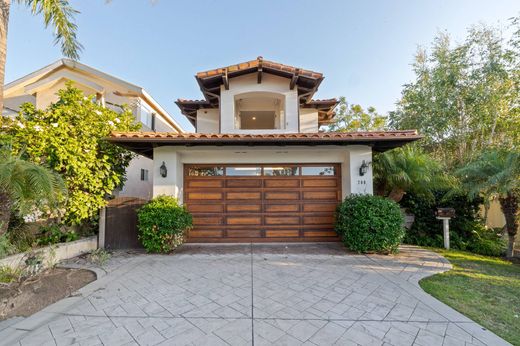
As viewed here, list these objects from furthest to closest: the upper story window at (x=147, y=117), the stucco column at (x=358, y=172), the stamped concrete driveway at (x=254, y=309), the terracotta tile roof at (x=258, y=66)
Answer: the upper story window at (x=147, y=117) → the terracotta tile roof at (x=258, y=66) → the stucco column at (x=358, y=172) → the stamped concrete driveway at (x=254, y=309)

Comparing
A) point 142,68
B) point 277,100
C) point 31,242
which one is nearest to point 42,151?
point 31,242

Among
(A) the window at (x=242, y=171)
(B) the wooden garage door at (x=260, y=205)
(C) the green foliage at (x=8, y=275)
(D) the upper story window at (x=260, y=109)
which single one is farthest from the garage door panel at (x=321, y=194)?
(C) the green foliage at (x=8, y=275)

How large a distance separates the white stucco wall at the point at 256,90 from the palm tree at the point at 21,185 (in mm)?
6462

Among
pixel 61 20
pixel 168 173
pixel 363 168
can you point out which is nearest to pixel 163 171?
pixel 168 173

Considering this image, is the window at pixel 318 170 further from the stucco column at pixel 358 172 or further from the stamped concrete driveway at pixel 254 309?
the stamped concrete driveway at pixel 254 309

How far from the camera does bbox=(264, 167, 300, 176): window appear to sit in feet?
27.2

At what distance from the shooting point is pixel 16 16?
22.5ft

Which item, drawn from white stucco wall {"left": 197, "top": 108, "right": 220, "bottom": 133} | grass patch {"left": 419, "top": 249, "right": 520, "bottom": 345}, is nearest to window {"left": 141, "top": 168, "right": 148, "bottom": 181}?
white stucco wall {"left": 197, "top": 108, "right": 220, "bottom": 133}

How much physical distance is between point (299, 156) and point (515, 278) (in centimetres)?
616

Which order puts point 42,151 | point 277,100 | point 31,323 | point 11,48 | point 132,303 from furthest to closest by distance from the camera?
point 277,100 < point 11,48 < point 42,151 < point 132,303 < point 31,323

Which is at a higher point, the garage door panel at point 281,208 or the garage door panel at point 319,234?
the garage door panel at point 281,208

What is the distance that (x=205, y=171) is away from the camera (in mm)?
8344

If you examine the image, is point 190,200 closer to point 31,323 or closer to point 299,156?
point 299,156

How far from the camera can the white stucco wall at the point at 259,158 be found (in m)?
7.61
